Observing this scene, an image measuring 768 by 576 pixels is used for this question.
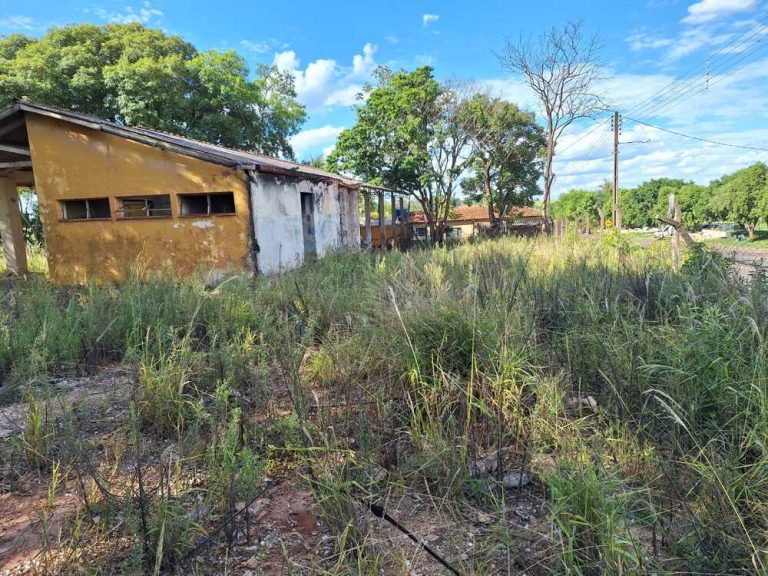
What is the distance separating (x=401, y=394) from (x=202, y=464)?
1.25 metres

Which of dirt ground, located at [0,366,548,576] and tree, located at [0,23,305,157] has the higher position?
tree, located at [0,23,305,157]

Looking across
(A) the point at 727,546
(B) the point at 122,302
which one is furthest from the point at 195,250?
(A) the point at 727,546

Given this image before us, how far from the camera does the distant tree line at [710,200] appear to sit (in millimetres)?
31141

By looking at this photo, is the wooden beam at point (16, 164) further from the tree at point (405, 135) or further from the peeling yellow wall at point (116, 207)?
the tree at point (405, 135)

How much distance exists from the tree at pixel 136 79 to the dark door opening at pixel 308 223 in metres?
9.58

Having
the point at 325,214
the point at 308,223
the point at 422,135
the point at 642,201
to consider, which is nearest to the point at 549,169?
the point at 422,135

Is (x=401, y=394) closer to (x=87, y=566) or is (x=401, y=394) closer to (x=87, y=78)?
(x=87, y=566)

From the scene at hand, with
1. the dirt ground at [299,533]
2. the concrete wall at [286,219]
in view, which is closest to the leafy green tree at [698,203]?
the concrete wall at [286,219]

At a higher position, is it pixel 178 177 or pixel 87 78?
pixel 87 78

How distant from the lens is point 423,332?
3027 mm

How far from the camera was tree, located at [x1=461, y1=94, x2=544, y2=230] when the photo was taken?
21.5m

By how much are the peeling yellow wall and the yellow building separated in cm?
2

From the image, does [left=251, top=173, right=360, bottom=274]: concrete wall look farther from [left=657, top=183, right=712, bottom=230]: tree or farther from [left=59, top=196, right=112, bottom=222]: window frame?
[left=657, top=183, right=712, bottom=230]: tree

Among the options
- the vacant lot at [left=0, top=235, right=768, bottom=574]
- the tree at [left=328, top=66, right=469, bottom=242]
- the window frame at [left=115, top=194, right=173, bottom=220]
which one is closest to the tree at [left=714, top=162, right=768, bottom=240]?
the tree at [left=328, top=66, right=469, bottom=242]
